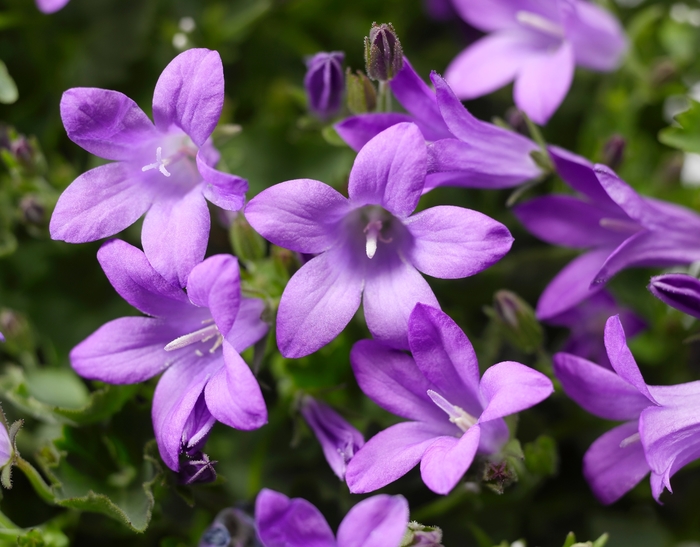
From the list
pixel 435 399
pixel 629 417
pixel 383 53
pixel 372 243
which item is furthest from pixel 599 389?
pixel 383 53

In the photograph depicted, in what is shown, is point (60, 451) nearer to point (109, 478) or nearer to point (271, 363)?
point (109, 478)

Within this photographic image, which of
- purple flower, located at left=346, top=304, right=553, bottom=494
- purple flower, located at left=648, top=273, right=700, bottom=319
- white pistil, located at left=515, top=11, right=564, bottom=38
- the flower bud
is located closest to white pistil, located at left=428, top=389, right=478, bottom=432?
purple flower, located at left=346, top=304, right=553, bottom=494

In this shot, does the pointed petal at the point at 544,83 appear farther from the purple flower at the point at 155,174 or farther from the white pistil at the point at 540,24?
the purple flower at the point at 155,174

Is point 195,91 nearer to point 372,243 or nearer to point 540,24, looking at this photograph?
point 372,243

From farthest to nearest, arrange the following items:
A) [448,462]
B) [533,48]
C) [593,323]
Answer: [533,48], [593,323], [448,462]

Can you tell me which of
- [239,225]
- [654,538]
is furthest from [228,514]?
[654,538]

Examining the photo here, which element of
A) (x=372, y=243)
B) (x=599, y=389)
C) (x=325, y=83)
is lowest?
(x=599, y=389)

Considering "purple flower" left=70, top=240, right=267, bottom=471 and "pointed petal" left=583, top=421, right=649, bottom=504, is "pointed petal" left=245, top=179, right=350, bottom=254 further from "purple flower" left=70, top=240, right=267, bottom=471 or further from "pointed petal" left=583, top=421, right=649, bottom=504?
"pointed petal" left=583, top=421, right=649, bottom=504
